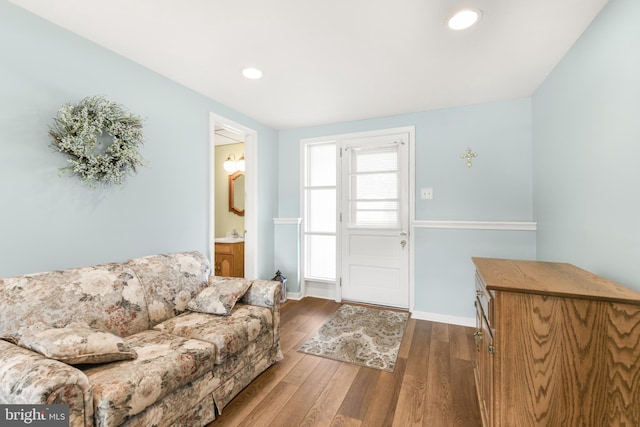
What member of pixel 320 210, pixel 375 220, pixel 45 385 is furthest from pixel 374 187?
pixel 45 385

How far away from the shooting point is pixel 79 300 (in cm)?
160

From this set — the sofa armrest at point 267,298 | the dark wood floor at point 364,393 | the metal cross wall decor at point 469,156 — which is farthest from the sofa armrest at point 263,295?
the metal cross wall decor at point 469,156

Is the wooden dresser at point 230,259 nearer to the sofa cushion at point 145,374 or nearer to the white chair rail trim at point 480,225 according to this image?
the sofa cushion at point 145,374

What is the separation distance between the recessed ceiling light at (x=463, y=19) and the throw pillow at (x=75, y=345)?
8.59ft

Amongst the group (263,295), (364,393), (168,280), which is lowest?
(364,393)

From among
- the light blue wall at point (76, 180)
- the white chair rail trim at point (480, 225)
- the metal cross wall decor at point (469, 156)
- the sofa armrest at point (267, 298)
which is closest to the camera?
the light blue wall at point (76, 180)

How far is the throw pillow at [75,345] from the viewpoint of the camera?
1.21 meters

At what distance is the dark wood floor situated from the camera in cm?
167

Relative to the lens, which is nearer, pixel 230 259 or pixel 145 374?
pixel 145 374

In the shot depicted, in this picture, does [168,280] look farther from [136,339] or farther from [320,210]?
[320,210]

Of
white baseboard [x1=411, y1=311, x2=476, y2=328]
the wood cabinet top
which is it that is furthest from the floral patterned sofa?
white baseboard [x1=411, y1=311, x2=476, y2=328]

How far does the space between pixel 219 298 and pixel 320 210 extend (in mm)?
2086

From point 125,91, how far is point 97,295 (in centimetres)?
151

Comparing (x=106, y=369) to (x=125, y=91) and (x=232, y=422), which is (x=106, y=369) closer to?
(x=232, y=422)
